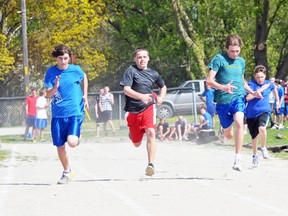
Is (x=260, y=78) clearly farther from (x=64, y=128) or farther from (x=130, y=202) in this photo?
(x=130, y=202)

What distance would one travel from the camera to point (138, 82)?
11688mm

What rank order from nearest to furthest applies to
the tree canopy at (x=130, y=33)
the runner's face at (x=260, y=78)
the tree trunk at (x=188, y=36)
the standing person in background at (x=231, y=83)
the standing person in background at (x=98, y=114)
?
the standing person in background at (x=231, y=83)
the runner's face at (x=260, y=78)
the standing person in background at (x=98, y=114)
the tree trunk at (x=188, y=36)
the tree canopy at (x=130, y=33)

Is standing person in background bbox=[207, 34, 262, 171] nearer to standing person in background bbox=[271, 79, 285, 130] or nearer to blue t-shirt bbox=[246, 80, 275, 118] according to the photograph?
blue t-shirt bbox=[246, 80, 275, 118]

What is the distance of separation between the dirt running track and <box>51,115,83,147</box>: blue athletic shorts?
0.64m

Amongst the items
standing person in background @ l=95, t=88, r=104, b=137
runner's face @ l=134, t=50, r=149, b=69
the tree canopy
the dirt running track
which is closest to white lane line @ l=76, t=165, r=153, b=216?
the dirt running track

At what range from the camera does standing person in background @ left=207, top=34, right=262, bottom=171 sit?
11.9 metres

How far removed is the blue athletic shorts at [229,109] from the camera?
12078 millimetres

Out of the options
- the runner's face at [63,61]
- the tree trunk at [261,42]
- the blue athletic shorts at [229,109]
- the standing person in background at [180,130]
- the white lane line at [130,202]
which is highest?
the tree trunk at [261,42]

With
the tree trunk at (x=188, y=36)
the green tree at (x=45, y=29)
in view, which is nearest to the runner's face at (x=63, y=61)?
the tree trunk at (x=188, y=36)

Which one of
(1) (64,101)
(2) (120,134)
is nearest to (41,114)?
(2) (120,134)

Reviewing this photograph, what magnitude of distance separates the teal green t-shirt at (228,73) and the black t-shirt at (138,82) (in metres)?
0.89

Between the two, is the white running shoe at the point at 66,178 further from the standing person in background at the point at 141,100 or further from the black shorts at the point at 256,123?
the black shorts at the point at 256,123

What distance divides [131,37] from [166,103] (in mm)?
20478

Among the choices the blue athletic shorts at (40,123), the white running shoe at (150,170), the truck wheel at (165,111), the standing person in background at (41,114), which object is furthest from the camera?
the truck wheel at (165,111)
